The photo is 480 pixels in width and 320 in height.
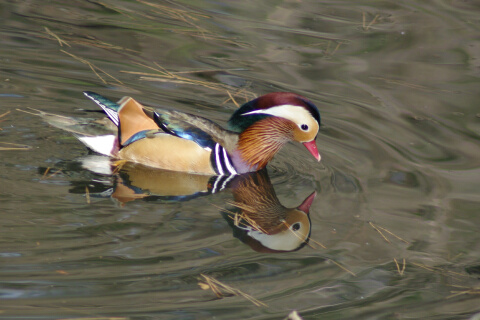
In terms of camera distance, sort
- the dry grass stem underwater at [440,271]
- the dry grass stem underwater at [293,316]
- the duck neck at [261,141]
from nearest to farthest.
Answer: the dry grass stem underwater at [293,316]
the dry grass stem underwater at [440,271]
the duck neck at [261,141]

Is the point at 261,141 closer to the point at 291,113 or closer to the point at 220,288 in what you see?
the point at 291,113

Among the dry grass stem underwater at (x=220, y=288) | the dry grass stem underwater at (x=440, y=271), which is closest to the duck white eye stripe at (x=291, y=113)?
the dry grass stem underwater at (x=440, y=271)

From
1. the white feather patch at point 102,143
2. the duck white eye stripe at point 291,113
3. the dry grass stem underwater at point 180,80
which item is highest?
the duck white eye stripe at point 291,113

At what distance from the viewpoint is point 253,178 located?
6.53 m

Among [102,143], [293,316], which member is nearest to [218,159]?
[102,143]

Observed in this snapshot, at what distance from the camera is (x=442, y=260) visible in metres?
5.13

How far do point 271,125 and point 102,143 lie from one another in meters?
1.51

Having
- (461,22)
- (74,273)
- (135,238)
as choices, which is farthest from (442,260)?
(461,22)

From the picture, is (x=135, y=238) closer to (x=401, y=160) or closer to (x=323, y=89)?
(x=401, y=160)

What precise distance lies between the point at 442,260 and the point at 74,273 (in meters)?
2.49

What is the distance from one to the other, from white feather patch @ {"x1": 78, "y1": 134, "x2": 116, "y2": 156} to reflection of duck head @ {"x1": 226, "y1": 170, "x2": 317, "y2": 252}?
46.2 inches

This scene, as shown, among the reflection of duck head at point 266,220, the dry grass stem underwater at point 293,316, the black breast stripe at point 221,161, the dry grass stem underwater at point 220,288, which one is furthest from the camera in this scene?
the black breast stripe at point 221,161

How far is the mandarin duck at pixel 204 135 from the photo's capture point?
6.36 meters

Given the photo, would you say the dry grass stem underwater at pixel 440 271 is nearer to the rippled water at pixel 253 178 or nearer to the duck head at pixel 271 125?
the rippled water at pixel 253 178
